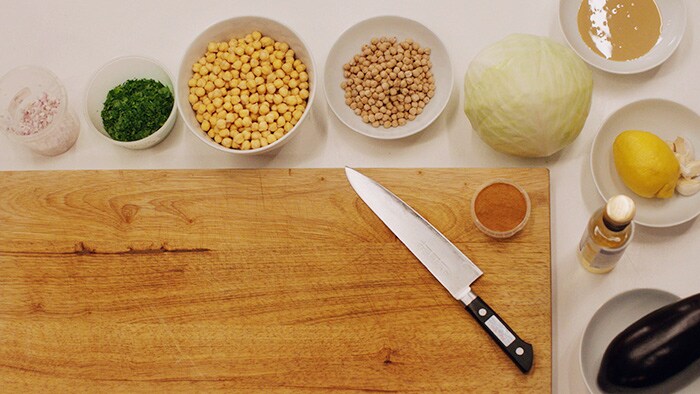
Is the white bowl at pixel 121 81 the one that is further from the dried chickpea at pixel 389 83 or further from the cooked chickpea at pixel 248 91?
the dried chickpea at pixel 389 83

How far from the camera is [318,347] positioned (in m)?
1.21

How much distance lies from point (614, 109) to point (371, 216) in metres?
0.49

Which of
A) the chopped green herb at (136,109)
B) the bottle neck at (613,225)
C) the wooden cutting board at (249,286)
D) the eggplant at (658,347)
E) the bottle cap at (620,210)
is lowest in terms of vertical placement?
the wooden cutting board at (249,286)

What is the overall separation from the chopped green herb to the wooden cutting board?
0.08m

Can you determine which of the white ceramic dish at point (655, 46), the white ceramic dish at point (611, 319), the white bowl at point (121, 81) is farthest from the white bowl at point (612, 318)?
the white bowl at point (121, 81)

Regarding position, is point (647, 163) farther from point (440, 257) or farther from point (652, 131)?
point (440, 257)

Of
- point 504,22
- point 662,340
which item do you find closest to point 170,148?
point 504,22

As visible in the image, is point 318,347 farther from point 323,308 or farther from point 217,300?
point 217,300

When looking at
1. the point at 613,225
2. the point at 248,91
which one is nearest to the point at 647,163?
the point at 613,225

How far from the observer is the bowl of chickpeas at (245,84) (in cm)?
127

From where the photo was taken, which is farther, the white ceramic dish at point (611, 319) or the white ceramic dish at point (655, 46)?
the white ceramic dish at point (655, 46)

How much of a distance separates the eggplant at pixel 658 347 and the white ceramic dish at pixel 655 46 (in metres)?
0.46

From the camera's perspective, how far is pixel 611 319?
1169 mm

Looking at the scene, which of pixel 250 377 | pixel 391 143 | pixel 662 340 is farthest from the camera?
pixel 391 143
